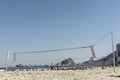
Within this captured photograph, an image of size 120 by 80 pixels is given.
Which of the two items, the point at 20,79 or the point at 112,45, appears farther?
the point at 112,45

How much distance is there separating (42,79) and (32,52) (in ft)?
35.0

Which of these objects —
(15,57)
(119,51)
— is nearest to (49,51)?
(15,57)

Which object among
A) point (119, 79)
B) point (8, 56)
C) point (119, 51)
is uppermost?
point (119, 51)

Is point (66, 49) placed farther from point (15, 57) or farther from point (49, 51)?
point (15, 57)

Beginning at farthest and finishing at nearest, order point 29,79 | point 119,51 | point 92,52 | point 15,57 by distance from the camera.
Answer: point 119,51 < point 15,57 < point 92,52 < point 29,79

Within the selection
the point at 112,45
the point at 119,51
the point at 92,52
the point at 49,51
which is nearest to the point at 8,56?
the point at 49,51

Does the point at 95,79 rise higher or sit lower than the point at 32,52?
lower

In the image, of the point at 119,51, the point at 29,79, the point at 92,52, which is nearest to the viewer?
the point at 29,79

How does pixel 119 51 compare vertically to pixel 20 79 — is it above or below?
above

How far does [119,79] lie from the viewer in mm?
13016

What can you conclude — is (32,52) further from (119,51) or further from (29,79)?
(119,51)

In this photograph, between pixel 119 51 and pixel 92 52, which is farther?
pixel 119 51

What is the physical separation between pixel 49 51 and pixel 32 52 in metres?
1.50

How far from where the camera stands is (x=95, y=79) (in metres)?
12.9
